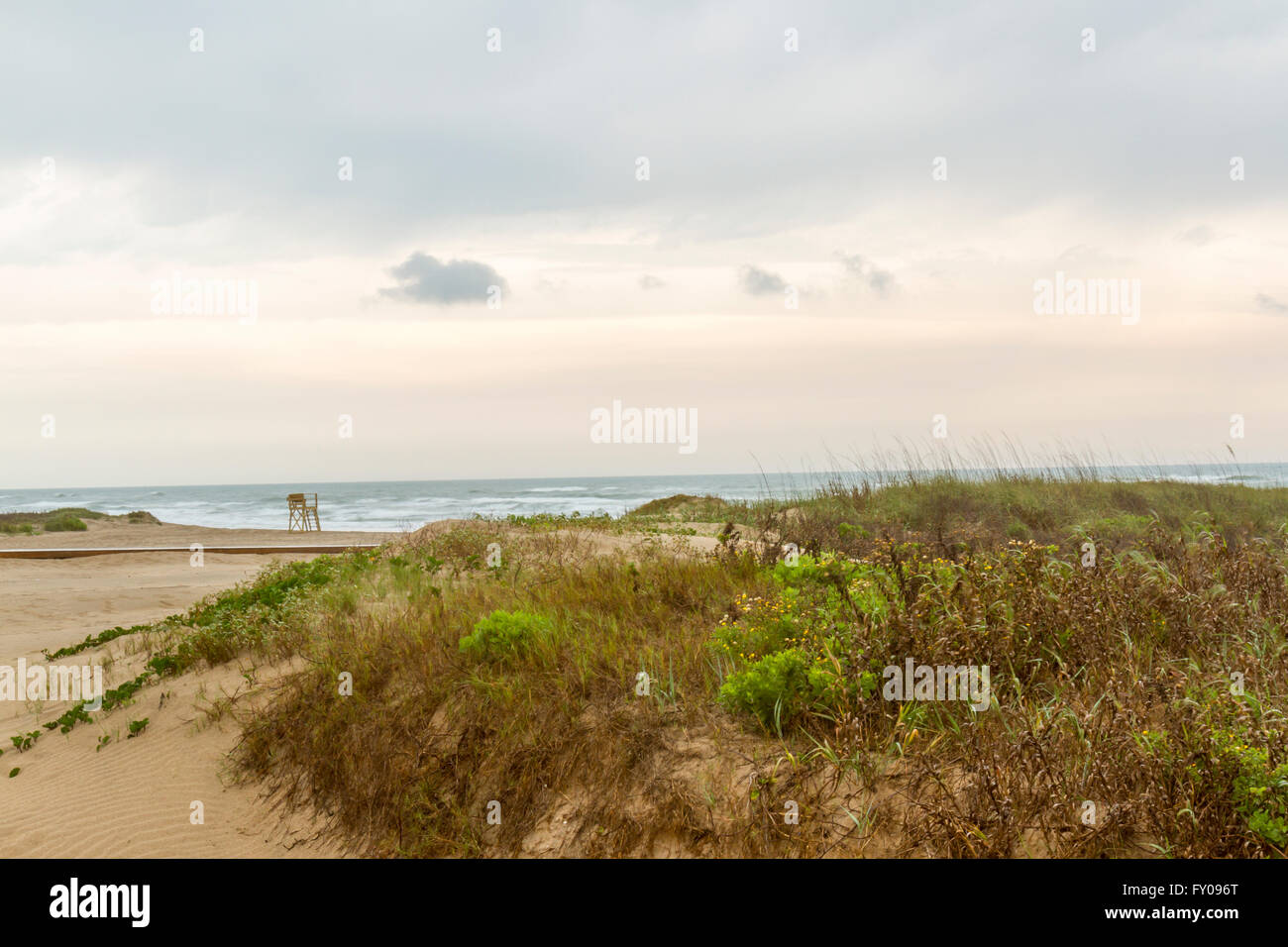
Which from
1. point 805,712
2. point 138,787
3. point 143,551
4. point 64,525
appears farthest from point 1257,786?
point 64,525

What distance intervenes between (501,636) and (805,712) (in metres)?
2.42

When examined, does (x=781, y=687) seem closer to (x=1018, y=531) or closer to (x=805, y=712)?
(x=805, y=712)

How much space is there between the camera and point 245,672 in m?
7.23

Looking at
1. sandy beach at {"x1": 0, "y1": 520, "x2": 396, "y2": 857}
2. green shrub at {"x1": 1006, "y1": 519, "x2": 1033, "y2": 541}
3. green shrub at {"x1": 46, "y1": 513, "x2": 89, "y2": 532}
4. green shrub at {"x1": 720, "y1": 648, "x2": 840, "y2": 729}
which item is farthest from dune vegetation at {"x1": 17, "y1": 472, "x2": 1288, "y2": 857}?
green shrub at {"x1": 46, "y1": 513, "x2": 89, "y2": 532}

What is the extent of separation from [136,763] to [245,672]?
1.06 meters

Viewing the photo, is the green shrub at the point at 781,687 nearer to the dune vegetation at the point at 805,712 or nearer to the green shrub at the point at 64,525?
the dune vegetation at the point at 805,712

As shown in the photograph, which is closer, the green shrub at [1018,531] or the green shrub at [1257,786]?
the green shrub at [1257,786]

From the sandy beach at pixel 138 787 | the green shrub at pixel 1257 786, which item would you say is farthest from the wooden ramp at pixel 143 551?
the green shrub at pixel 1257 786

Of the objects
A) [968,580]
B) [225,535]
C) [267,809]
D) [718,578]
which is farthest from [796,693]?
[225,535]

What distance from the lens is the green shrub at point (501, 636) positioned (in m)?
5.92

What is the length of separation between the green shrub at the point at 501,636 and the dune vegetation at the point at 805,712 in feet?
0.06

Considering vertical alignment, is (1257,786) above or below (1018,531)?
below

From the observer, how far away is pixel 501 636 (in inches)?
234
